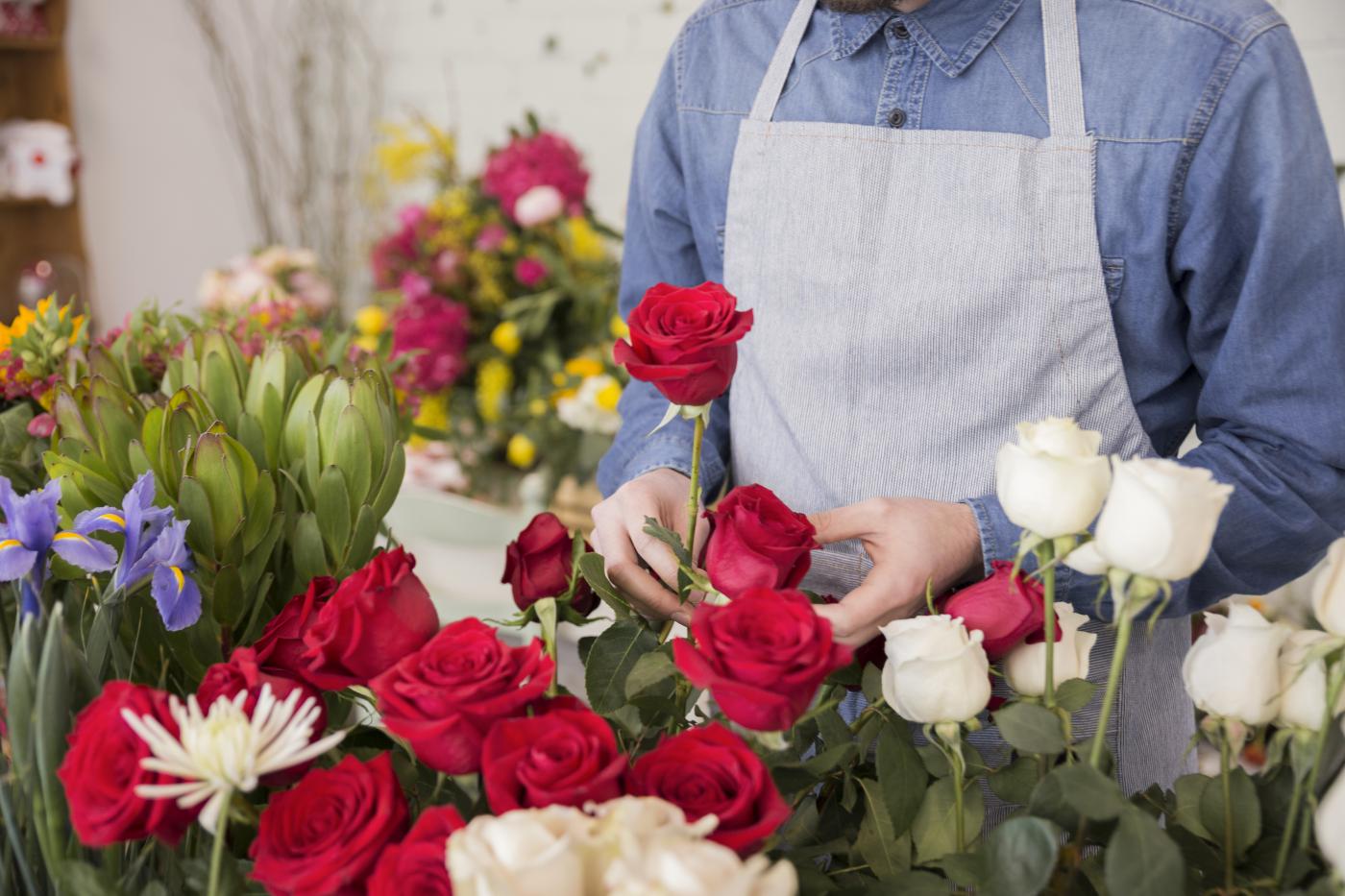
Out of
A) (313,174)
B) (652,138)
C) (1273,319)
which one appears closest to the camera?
(1273,319)

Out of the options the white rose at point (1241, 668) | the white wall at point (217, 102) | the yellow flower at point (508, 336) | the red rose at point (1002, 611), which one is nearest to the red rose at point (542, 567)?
the red rose at point (1002, 611)

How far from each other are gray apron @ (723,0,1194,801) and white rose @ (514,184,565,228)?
41.2 inches

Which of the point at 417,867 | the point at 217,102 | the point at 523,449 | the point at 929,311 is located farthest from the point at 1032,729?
the point at 217,102

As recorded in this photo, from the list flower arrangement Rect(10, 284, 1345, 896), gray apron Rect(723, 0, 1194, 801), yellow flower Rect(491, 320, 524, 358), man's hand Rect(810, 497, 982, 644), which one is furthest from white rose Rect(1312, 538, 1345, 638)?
yellow flower Rect(491, 320, 524, 358)

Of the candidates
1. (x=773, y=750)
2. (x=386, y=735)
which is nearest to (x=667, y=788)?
(x=773, y=750)

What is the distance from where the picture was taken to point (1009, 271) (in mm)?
890

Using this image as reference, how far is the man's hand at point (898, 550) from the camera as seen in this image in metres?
0.63

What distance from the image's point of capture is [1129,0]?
34.5 inches

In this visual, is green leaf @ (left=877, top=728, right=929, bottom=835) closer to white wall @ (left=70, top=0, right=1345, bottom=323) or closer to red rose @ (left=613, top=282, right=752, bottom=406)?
red rose @ (left=613, top=282, right=752, bottom=406)

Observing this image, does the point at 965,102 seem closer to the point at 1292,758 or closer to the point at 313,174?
the point at 1292,758

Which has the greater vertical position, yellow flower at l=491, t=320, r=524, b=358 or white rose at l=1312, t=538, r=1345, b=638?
white rose at l=1312, t=538, r=1345, b=638

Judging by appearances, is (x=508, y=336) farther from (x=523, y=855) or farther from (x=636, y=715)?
(x=523, y=855)

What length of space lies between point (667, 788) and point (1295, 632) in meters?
0.30

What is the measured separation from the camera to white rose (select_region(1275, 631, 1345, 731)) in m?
0.48
